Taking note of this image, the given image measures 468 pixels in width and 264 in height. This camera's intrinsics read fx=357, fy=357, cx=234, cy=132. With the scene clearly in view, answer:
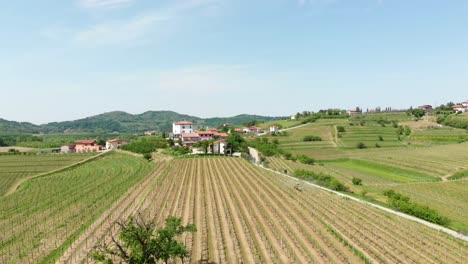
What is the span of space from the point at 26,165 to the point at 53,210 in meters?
63.5

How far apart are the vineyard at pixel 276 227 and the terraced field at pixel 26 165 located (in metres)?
42.9

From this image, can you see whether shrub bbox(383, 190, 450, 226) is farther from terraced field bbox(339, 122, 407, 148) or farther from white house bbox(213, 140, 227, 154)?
terraced field bbox(339, 122, 407, 148)

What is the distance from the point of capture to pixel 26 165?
101562 millimetres

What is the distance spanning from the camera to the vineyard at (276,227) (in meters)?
29.7

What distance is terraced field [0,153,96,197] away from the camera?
8489cm

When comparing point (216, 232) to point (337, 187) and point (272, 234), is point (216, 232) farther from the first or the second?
point (337, 187)

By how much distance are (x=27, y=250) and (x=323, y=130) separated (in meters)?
148

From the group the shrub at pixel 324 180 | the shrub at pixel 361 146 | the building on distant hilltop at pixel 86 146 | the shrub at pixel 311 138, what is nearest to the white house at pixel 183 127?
the building on distant hilltop at pixel 86 146

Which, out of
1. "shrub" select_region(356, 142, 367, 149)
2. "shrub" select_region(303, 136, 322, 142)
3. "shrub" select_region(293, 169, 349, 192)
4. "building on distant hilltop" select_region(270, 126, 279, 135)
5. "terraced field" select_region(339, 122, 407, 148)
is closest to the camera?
"shrub" select_region(293, 169, 349, 192)

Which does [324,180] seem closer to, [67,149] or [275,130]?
[275,130]

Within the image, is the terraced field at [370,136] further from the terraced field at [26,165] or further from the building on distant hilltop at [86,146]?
the building on distant hilltop at [86,146]

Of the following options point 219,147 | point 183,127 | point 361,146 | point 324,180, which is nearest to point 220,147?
point 219,147

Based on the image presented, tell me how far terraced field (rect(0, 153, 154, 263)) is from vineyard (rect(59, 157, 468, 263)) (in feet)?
6.73

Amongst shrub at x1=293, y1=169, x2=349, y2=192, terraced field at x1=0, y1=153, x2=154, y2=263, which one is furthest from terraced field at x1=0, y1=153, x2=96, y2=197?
shrub at x1=293, y1=169, x2=349, y2=192
